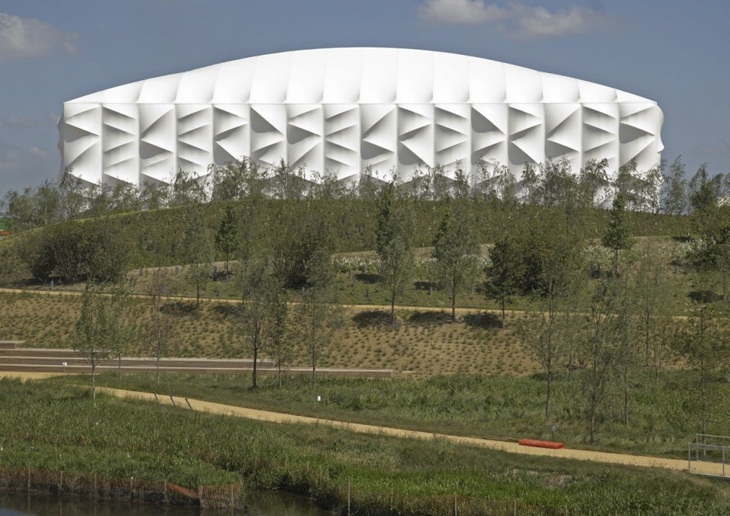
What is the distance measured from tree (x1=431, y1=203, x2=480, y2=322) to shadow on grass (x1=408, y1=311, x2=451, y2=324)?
1.47 ft

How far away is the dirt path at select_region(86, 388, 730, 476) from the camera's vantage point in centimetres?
2958

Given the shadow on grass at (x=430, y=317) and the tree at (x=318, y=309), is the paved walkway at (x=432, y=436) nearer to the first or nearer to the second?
the tree at (x=318, y=309)

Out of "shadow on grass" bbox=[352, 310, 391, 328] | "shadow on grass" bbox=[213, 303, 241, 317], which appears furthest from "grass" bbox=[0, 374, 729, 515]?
"shadow on grass" bbox=[213, 303, 241, 317]

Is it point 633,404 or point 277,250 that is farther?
point 277,250

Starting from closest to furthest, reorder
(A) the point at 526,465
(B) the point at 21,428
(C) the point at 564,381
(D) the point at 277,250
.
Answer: (A) the point at 526,465
(B) the point at 21,428
(C) the point at 564,381
(D) the point at 277,250

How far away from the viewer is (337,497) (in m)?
27.8

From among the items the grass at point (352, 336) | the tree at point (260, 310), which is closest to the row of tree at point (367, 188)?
the grass at point (352, 336)

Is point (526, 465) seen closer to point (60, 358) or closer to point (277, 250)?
Result: point (60, 358)

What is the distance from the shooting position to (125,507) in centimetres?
2839

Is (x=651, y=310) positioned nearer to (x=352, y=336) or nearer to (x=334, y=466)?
(x=352, y=336)

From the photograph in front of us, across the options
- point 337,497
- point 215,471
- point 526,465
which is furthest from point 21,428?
point 526,465

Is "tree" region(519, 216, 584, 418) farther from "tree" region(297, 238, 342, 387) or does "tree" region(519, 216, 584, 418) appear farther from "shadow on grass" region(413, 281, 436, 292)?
"tree" region(297, 238, 342, 387)

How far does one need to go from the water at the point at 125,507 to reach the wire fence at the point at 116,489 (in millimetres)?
186

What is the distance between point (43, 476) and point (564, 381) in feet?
72.1
